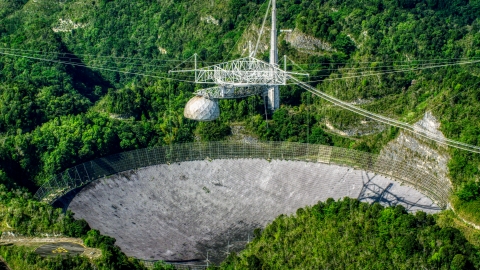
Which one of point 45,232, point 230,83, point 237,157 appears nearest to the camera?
point 45,232

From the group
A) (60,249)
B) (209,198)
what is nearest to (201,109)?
(209,198)

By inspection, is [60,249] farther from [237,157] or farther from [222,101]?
[222,101]

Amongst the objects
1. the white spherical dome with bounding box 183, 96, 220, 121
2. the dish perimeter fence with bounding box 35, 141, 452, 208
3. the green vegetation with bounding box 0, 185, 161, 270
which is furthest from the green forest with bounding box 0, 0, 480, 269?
the white spherical dome with bounding box 183, 96, 220, 121

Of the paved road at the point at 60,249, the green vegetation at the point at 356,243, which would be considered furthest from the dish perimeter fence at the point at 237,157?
the green vegetation at the point at 356,243

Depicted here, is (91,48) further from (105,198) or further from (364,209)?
(364,209)

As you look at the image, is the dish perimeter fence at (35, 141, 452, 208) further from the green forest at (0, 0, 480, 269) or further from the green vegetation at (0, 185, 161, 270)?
the green vegetation at (0, 185, 161, 270)

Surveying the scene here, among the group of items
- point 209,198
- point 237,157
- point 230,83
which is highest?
point 230,83

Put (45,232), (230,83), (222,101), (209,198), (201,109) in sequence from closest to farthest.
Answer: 1. (45,232)
2. (209,198)
3. (201,109)
4. (230,83)
5. (222,101)

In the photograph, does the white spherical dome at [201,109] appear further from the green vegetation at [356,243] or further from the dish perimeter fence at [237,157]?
the green vegetation at [356,243]
